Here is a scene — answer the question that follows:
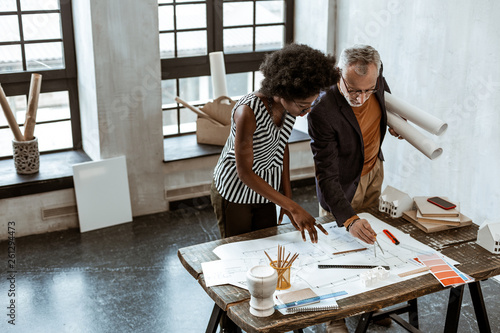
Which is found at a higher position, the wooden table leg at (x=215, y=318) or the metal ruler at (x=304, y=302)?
the metal ruler at (x=304, y=302)

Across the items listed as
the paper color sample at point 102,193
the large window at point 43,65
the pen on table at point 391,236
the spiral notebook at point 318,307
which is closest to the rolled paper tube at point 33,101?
the large window at point 43,65

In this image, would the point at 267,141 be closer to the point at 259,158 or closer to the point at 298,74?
the point at 259,158

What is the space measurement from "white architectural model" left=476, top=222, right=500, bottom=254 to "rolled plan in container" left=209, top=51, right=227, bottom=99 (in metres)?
2.69

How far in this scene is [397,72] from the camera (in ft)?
14.4

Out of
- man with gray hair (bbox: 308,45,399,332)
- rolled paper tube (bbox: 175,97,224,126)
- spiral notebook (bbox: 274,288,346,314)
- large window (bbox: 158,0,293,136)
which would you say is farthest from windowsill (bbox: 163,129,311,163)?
spiral notebook (bbox: 274,288,346,314)

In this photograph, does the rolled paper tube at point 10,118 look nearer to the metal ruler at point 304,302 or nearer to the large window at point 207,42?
the large window at point 207,42

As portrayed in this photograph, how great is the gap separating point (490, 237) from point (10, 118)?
3214mm

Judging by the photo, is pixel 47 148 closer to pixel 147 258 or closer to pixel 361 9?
pixel 147 258

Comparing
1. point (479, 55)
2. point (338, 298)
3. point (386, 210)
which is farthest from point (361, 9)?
point (338, 298)

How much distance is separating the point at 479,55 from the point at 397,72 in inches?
30.7

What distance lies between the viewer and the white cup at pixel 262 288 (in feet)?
6.61

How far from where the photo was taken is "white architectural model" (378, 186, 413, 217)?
9.39 feet

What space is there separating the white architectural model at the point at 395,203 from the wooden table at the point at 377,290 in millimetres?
33

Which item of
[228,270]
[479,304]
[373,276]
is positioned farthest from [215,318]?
[479,304]
